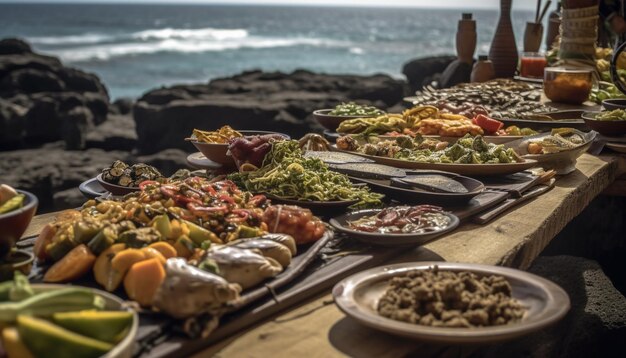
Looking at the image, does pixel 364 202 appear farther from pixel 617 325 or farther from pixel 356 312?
pixel 617 325

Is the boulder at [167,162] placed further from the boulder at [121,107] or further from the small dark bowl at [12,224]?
the small dark bowl at [12,224]

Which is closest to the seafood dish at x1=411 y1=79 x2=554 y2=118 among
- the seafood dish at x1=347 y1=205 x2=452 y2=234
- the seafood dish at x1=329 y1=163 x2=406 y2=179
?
the seafood dish at x1=329 y1=163 x2=406 y2=179

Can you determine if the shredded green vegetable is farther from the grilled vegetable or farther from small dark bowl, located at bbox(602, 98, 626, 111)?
small dark bowl, located at bbox(602, 98, 626, 111)

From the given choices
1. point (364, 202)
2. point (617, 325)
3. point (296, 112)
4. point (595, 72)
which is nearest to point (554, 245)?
point (595, 72)

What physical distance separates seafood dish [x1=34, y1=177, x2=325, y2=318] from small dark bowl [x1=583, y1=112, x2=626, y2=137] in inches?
107

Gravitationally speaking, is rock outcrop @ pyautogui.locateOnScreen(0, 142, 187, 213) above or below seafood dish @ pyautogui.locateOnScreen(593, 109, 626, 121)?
below

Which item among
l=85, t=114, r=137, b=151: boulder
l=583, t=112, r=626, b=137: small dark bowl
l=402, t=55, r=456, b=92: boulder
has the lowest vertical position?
l=85, t=114, r=137, b=151: boulder

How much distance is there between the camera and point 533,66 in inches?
284

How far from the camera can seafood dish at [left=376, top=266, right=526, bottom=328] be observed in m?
1.88

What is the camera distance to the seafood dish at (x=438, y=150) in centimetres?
364

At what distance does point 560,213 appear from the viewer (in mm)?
3367

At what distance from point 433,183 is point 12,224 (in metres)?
1.66

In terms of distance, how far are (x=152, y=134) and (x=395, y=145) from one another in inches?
531

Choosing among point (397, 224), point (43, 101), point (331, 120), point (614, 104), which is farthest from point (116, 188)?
point (43, 101)
